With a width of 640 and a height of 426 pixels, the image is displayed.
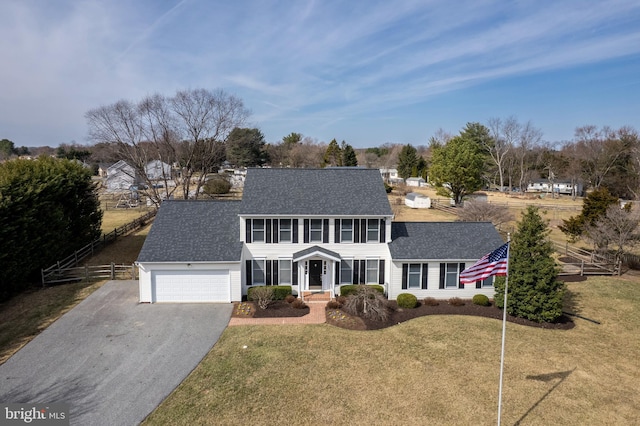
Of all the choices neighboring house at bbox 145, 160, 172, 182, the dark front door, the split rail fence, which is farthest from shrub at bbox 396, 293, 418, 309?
neighboring house at bbox 145, 160, 172, 182

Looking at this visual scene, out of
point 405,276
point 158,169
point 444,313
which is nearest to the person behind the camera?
point 444,313

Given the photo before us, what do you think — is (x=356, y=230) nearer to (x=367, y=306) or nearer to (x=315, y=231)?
(x=315, y=231)

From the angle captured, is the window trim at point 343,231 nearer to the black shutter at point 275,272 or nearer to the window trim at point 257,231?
the black shutter at point 275,272

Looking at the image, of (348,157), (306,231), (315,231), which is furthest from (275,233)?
(348,157)

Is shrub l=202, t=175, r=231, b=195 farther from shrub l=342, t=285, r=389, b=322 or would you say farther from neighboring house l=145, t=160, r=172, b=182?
shrub l=342, t=285, r=389, b=322

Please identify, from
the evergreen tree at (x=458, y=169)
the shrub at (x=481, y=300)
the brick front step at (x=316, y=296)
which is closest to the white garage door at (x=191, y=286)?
the brick front step at (x=316, y=296)

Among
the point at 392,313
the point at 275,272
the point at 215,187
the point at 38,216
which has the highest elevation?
the point at 215,187
